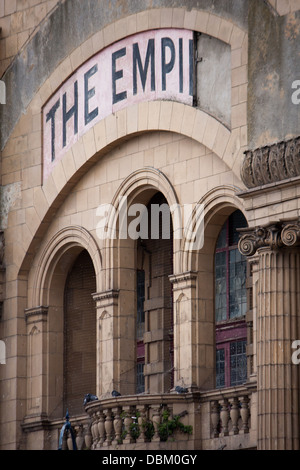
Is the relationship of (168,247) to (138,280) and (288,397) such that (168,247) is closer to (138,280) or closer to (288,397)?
(138,280)

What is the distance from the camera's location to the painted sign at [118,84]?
39.2 metres

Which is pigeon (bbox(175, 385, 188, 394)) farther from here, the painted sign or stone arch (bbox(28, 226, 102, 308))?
the painted sign

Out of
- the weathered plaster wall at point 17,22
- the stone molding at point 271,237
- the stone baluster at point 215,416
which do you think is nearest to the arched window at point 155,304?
the stone baluster at point 215,416

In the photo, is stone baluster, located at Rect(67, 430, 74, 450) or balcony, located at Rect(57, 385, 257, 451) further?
stone baluster, located at Rect(67, 430, 74, 450)

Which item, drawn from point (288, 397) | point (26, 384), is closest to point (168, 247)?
point (26, 384)

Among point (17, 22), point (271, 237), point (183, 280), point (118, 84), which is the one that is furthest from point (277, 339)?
point (17, 22)

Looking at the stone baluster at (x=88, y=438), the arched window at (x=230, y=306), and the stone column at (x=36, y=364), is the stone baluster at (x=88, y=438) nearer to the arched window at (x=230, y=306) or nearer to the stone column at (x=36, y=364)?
the stone column at (x=36, y=364)

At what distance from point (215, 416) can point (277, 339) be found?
3138mm

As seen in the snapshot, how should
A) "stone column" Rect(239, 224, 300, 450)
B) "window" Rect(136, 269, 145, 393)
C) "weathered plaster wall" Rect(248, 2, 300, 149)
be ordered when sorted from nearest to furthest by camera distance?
1. "stone column" Rect(239, 224, 300, 450)
2. "weathered plaster wall" Rect(248, 2, 300, 149)
3. "window" Rect(136, 269, 145, 393)

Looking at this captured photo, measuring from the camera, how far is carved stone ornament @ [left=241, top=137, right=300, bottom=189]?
35.4 metres

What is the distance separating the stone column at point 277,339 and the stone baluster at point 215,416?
2.46 meters

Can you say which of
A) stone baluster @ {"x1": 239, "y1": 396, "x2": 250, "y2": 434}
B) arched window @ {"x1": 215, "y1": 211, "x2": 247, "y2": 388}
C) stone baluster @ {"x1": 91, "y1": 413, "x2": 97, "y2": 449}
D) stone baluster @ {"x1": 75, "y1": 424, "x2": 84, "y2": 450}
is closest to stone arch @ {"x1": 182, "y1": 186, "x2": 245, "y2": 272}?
arched window @ {"x1": 215, "y1": 211, "x2": 247, "y2": 388}

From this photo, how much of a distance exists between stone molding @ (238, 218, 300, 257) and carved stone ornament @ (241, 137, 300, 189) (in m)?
0.82

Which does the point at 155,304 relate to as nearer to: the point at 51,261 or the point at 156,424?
the point at 51,261
